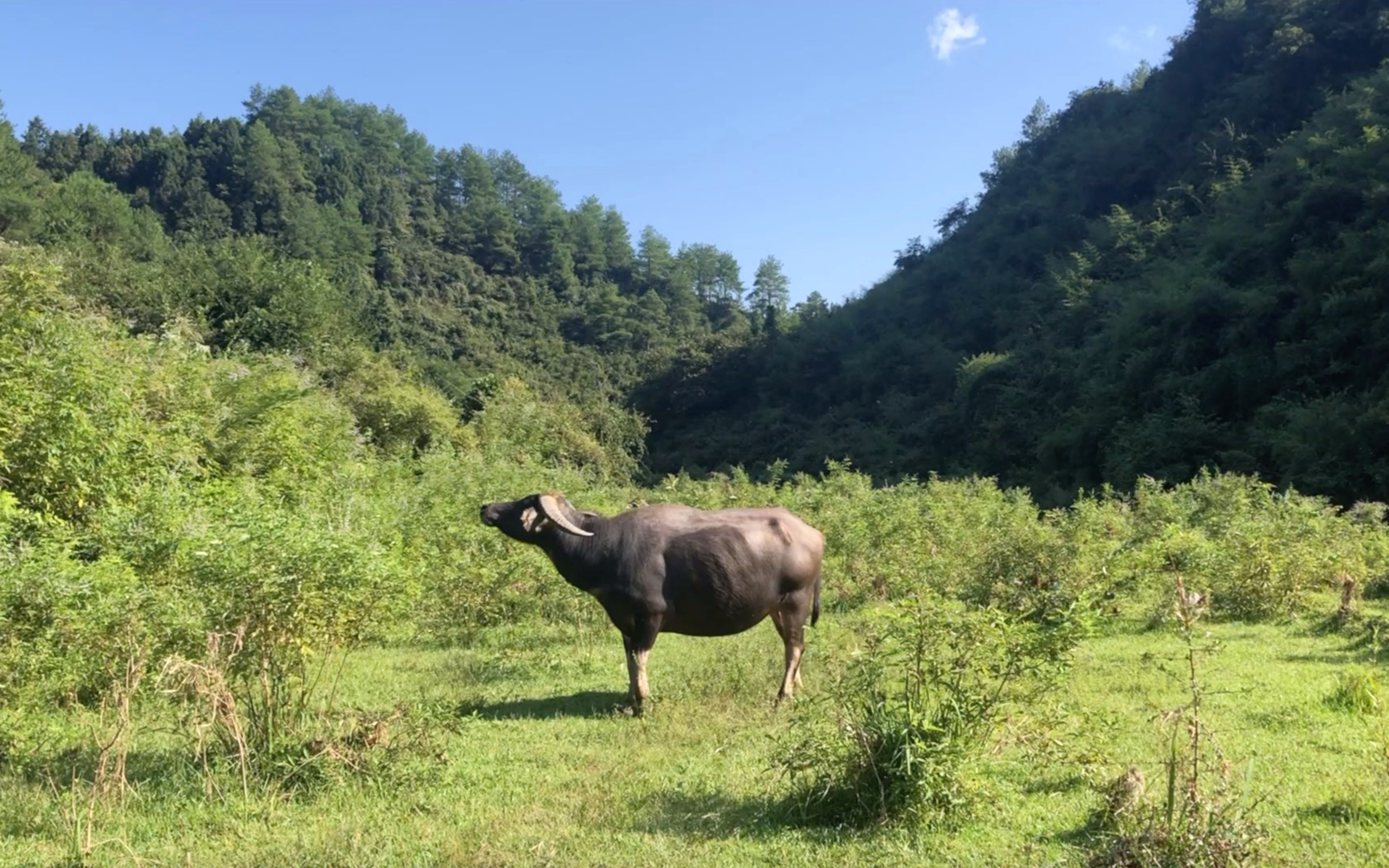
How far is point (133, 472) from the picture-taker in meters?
11.1

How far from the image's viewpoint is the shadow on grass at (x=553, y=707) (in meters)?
7.59

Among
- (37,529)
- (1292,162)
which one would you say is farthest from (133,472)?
(1292,162)

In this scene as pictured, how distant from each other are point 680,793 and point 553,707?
2.63 meters

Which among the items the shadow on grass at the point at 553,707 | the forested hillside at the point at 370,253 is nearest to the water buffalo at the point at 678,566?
the shadow on grass at the point at 553,707

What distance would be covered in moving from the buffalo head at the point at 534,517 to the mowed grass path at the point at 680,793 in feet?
4.83

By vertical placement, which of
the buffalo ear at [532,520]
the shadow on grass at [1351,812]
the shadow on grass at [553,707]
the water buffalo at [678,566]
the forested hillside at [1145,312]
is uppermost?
the forested hillside at [1145,312]

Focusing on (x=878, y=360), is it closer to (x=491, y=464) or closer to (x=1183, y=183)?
(x=1183, y=183)

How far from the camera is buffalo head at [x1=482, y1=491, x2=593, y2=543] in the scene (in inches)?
327

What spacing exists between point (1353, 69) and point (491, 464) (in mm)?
38605

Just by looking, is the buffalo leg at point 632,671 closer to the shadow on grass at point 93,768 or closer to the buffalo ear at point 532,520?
the buffalo ear at point 532,520

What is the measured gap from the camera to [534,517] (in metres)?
8.41

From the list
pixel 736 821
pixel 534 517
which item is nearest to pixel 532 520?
pixel 534 517

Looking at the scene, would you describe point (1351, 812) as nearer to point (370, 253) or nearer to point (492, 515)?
point (492, 515)

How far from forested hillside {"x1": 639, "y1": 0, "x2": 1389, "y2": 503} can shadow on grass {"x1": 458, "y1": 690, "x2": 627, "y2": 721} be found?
19.8 meters
